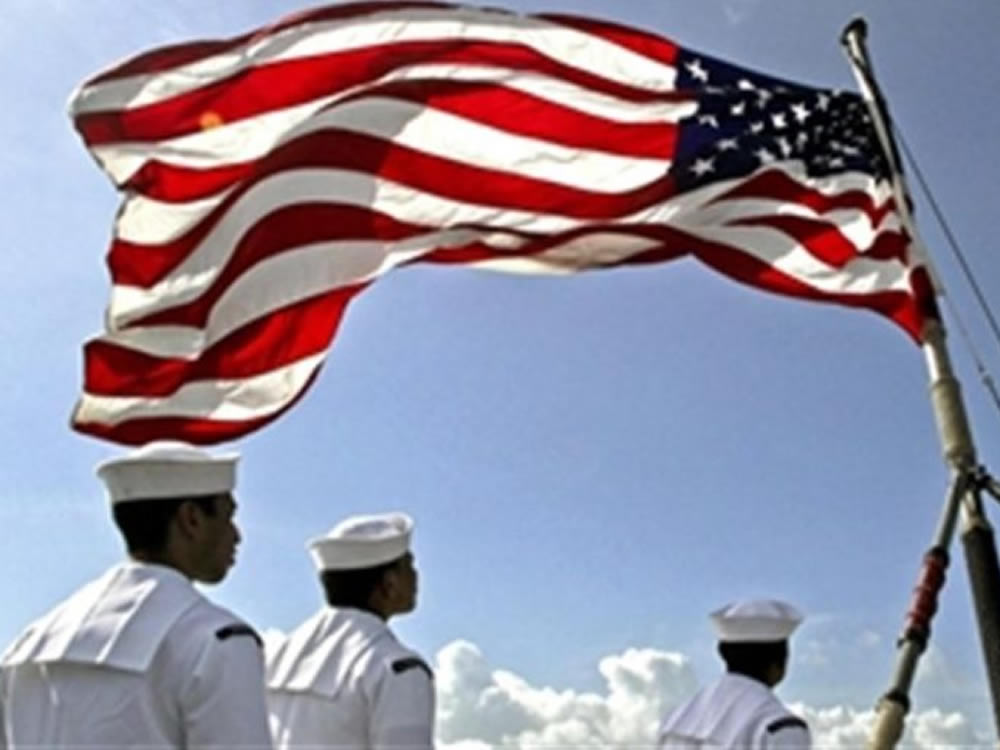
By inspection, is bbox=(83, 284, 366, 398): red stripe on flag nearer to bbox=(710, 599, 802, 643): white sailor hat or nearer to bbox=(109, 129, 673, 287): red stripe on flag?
bbox=(109, 129, 673, 287): red stripe on flag

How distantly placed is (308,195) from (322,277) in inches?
17.9

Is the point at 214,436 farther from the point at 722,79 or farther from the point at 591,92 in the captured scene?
the point at 722,79

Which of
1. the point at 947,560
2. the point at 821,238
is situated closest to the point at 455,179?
the point at 821,238

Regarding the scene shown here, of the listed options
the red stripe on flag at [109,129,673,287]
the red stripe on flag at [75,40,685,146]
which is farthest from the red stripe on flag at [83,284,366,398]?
the red stripe on flag at [75,40,685,146]

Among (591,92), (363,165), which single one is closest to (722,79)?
(591,92)

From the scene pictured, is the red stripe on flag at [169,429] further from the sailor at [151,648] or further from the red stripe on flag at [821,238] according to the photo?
the sailor at [151,648]

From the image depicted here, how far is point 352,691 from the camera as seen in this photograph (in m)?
5.62

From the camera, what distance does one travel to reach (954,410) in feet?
24.7

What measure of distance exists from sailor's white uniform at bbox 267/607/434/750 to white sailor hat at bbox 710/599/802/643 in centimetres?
187

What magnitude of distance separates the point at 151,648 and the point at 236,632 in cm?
19

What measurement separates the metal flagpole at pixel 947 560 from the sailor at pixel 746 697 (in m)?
0.40

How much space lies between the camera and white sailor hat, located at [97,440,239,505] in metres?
4.38

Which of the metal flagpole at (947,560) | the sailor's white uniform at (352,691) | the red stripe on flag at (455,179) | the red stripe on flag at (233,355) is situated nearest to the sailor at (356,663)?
the sailor's white uniform at (352,691)

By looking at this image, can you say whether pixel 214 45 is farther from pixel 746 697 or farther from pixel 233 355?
pixel 746 697
